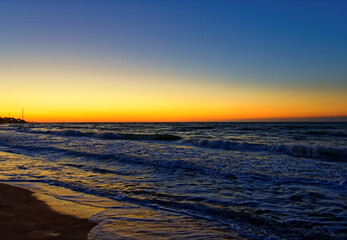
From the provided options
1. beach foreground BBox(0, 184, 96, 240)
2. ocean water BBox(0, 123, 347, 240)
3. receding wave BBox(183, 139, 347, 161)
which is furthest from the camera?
receding wave BBox(183, 139, 347, 161)

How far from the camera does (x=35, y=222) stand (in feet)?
11.9

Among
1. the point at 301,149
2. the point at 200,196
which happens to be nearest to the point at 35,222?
the point at 200,196

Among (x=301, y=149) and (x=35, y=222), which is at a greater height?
(x=35, y=222)

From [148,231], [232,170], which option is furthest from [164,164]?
[148,231]

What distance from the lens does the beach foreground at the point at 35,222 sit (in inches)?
126

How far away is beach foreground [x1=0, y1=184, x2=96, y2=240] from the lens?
3189 mm

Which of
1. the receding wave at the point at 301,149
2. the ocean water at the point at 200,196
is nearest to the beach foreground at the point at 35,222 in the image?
the ocean water at the point at 200,196

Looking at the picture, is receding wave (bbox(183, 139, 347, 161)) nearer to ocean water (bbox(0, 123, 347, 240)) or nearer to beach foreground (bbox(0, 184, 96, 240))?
ocean water (bbox(0, 123, 347, 240))

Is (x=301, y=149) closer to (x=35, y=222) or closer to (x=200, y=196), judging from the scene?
(x=200, y=196)

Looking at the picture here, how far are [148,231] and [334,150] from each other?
48.2 ft

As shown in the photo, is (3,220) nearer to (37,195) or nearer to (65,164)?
(37,195)

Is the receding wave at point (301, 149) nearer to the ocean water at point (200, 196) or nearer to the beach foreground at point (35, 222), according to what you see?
the ocean water at point (200, 196)

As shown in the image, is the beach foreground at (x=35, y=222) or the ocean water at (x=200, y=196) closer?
the beach foreground at (x=35, y=222)

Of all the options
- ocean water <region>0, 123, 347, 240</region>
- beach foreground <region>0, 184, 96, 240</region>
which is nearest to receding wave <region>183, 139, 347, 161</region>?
ocean water <region>0, 123, 347, 240</region>
